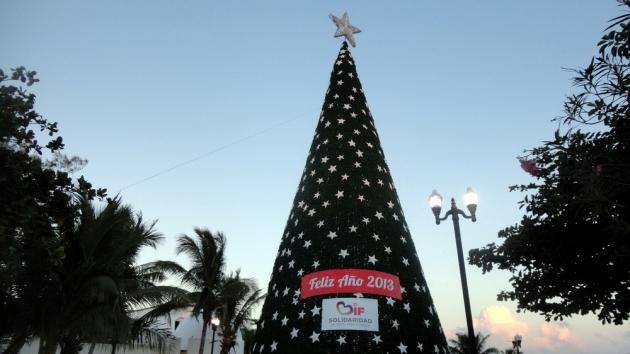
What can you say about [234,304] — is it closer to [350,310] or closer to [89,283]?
[89,283]

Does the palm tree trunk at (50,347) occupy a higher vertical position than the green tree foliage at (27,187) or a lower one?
lower

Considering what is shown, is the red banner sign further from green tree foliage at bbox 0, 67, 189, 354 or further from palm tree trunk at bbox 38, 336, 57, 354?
palm tree trunk at bbox 38, 336, 57, 354

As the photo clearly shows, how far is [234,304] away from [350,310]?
21.1 meters

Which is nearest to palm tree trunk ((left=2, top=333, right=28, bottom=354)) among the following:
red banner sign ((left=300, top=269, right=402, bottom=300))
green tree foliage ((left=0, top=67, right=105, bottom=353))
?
green tree foliage ((left=0, top=67, right=105, bottom=353))

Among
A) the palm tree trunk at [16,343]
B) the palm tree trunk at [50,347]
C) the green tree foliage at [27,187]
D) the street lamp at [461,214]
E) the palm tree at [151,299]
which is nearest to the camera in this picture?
the green tree foliage at [27,187]

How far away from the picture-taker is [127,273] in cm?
1709

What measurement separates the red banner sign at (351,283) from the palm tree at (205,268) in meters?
17.6

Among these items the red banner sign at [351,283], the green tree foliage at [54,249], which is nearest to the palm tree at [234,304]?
the green tree foliage at [54,249]

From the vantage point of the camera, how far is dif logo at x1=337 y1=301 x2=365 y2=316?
5.88m

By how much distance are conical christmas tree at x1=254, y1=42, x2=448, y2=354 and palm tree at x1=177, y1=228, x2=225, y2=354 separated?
54.4 feet

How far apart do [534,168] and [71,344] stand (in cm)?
1533

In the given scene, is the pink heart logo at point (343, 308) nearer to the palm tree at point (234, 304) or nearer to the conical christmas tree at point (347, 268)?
the conical christmas tree at point (347, 268)

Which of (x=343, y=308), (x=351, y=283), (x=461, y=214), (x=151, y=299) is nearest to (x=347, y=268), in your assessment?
(x=351, y=283)

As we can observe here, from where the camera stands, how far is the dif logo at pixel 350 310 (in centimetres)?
588
